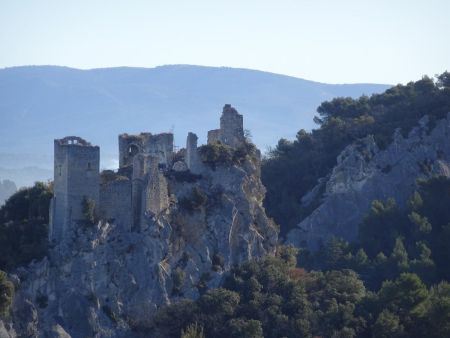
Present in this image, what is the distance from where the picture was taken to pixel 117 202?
47.9m

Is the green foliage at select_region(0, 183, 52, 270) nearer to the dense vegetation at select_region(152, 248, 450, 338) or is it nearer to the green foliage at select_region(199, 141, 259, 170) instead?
the dense vegetation at select_region(152, 248, 450, 338)

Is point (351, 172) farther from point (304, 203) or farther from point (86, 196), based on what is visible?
point (86, 196)

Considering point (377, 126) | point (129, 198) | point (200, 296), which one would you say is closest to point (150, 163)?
point (129, 198)

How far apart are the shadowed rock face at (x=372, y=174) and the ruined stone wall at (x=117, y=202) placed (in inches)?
799

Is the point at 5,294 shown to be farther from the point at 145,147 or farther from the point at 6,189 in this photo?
the point at 6,189

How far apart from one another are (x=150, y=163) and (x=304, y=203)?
75.7 ft

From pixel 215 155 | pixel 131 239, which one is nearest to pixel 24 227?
pixel 131 239

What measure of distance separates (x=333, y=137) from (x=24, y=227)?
30.9 m

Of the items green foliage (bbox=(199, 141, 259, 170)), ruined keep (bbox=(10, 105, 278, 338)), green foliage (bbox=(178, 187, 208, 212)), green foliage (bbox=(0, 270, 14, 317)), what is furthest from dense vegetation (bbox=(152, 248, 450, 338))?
green foliage (bbox=(0, 270, 14, 317))

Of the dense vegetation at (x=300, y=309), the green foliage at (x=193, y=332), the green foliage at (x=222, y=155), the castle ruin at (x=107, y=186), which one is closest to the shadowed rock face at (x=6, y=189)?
the green foliage at (x=222, y=155)

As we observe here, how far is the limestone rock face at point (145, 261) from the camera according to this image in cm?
4619

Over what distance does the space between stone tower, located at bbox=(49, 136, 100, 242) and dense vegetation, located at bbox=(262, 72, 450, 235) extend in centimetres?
2147

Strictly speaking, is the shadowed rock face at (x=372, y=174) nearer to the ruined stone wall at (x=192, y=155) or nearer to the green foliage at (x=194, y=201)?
the ruined stone wall at (x=192, y=155)

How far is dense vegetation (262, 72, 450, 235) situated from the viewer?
70.4 m
